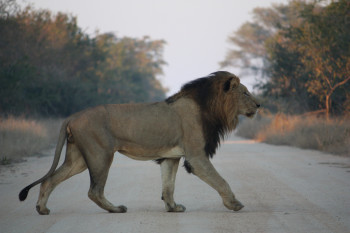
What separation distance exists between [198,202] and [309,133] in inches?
513

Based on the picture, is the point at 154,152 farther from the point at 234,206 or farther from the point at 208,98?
the point at 234,206

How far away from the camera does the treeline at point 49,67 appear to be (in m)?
25.9

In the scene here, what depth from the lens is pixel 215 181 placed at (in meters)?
7.12

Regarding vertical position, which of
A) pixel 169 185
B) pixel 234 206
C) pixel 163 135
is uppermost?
pixel 163 135

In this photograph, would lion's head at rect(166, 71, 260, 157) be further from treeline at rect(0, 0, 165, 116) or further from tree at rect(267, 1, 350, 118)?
treeline at rect(0, 0, 165, 116)

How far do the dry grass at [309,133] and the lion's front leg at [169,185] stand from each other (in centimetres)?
871

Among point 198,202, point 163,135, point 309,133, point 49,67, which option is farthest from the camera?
point 49,67

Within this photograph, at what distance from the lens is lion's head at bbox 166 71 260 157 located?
7.60 meters

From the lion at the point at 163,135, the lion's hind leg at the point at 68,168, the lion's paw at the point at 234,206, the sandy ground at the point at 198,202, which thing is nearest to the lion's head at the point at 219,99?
the lion at the point at 163,135

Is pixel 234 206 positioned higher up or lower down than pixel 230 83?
lower down

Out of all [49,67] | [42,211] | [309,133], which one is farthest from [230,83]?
[49,67]

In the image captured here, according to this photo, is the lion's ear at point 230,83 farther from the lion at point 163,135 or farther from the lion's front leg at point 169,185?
the lion's front leg at point 169,185

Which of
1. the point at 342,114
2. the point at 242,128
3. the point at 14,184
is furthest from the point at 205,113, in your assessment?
the point at 242,128

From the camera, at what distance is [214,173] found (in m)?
7.15
